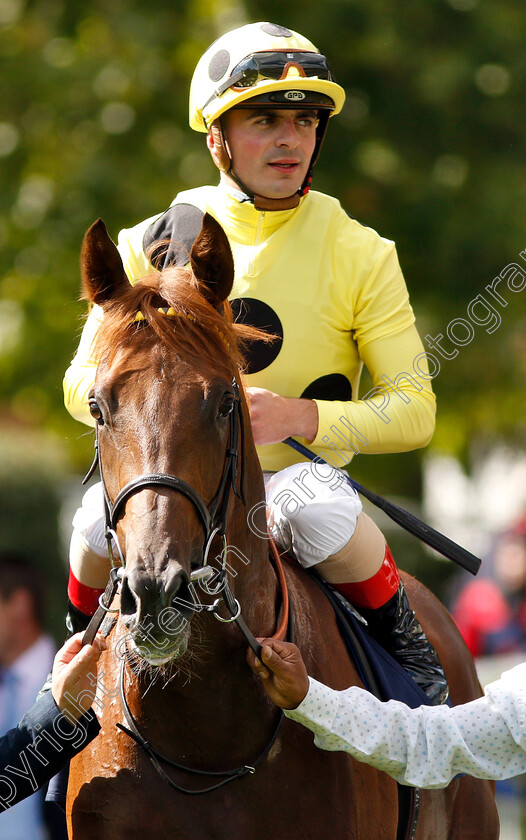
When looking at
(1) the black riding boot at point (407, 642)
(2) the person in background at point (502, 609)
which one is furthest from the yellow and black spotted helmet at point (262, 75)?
(2) the person in background at point (502, 609)

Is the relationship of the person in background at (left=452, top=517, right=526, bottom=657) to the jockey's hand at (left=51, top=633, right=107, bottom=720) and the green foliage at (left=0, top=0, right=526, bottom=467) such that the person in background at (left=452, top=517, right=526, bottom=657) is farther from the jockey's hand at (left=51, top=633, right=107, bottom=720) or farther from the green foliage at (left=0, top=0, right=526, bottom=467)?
the jockey's hand at (left=51, top=633, right=107, bottom=720)

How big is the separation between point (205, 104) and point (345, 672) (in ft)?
6.70

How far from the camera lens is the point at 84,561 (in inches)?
148

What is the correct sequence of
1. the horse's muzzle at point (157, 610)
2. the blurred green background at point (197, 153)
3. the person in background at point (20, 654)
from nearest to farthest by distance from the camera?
the horse's muzzle at point (157, 610), the person in background at point (20, 654), the blurred green background at point (197, 153)

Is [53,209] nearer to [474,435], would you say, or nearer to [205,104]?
[474,435]

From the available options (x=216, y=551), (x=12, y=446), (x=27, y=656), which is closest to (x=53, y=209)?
(x=12, y=446)

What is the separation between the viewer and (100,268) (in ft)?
11.1

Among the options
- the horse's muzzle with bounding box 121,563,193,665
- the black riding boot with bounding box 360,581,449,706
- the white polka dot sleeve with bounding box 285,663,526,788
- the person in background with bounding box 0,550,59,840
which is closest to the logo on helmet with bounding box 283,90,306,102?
the black riding boot with bounding box 360,581,449,706

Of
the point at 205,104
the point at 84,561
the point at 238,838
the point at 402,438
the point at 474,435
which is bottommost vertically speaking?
the point at 474,435

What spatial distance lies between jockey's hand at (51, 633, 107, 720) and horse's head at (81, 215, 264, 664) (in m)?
0.14

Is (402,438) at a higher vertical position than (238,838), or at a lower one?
higher

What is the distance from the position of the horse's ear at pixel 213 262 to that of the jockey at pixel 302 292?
0.50 m

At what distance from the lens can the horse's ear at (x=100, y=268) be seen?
3.33m

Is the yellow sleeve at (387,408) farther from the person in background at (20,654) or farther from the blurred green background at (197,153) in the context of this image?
the blurred green background at (197,153)
